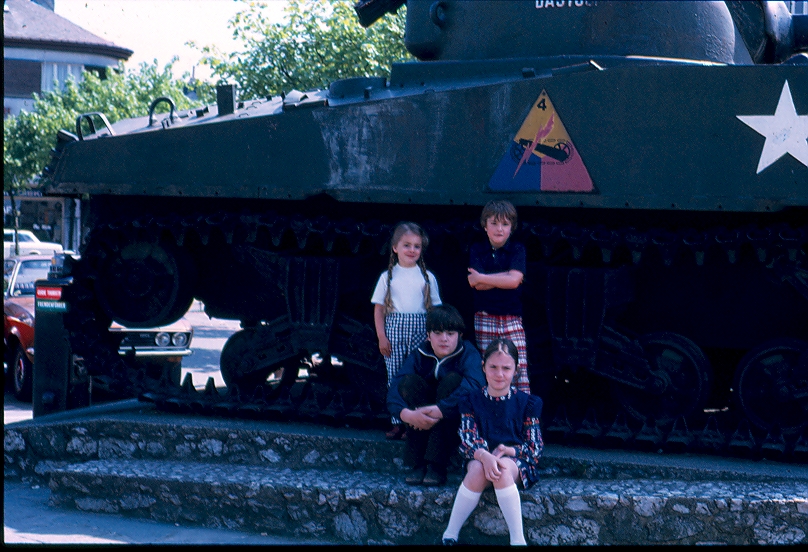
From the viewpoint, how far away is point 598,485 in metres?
6.15

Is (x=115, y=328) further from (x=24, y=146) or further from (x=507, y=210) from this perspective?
(x=24, y=146)

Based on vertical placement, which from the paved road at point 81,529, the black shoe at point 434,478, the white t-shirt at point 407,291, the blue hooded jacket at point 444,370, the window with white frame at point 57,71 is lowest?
the paved road at point 81,529

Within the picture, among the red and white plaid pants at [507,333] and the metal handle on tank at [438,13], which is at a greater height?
→ the metal handle on tank at [438,13]

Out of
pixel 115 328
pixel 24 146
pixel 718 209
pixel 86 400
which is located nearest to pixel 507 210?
pixel 718 209

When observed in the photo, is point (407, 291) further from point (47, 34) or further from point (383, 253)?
point (47, 34)

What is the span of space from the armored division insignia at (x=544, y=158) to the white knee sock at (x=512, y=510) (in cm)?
212

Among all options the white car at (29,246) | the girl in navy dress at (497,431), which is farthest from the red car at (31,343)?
the white car at (29,246)

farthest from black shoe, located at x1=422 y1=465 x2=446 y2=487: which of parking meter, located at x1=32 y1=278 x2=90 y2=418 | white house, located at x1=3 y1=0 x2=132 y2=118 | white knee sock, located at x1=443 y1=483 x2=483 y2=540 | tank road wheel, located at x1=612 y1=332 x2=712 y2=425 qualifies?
white house, located at x1=3 y1=0 x2=132 y2=118

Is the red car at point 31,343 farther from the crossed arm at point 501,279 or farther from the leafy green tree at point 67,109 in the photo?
the leafy green tree at point 67,109

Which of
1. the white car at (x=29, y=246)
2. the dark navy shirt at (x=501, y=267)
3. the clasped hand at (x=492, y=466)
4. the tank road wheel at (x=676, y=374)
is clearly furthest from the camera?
the white car at (x=29, y=246)

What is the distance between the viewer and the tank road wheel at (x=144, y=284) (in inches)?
325

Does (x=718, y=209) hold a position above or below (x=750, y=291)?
above

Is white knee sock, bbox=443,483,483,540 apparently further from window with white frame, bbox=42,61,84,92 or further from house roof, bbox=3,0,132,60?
window with white frame, bbox=42,61,84,92

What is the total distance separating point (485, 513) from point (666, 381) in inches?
70.9
